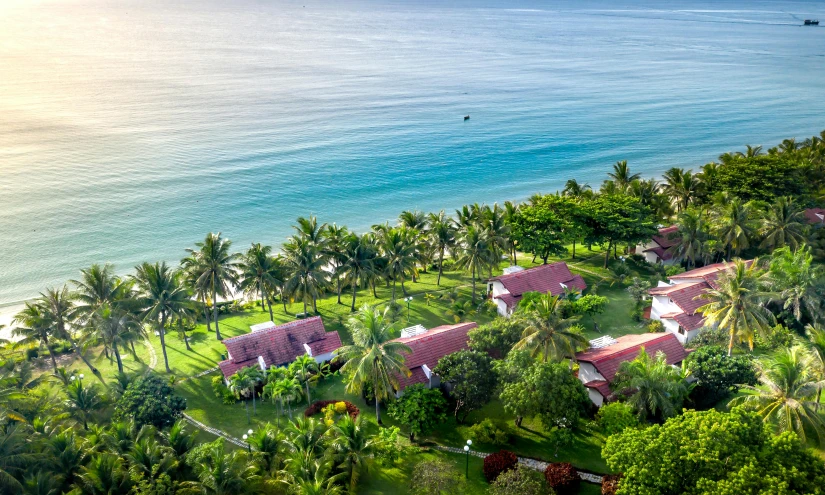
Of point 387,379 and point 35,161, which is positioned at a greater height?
point 35,161

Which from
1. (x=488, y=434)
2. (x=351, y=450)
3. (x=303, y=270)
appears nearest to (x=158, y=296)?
(x=303, y=270)

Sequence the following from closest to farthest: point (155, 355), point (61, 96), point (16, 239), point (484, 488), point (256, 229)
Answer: point (484, 488)
point (155, 355)
point (16, 239)
point (256, 229)
point (61, 96)

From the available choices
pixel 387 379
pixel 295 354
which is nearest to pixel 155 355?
pixel 295 354

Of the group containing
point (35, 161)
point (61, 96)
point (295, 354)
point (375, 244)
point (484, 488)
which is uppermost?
point (61, 96)

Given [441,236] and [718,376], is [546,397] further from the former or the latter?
[441,236]

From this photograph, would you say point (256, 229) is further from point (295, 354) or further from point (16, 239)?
point (295, 354)

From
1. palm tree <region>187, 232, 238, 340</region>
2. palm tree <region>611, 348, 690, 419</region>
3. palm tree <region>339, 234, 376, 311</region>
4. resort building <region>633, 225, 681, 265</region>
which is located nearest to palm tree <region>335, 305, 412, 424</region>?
palm tree <region>611, 348, 690, 419</region>

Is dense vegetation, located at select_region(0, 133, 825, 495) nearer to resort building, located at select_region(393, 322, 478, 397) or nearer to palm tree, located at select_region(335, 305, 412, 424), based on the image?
palm tree, located at select_region(335, 305, 412, 424)

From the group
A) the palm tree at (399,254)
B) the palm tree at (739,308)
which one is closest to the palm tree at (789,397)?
the palm tree at (739,308)
